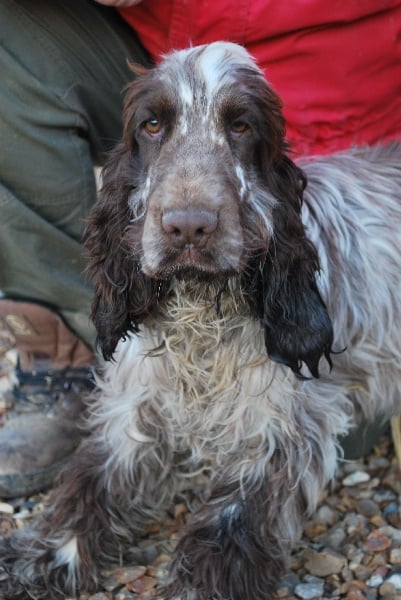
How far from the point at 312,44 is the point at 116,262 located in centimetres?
122

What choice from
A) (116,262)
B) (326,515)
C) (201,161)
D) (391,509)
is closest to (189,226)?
(201,161)

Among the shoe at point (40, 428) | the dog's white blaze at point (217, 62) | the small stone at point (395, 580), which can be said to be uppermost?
the dog's white blaze at point (217, 62)

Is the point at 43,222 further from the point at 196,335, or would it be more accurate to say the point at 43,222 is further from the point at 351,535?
the point at 351,535

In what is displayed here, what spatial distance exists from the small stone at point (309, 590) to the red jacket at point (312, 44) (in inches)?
65.8


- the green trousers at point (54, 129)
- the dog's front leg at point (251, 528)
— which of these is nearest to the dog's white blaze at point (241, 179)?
the dog's front leg at point (251, 528)

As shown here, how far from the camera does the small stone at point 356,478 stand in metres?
3.49

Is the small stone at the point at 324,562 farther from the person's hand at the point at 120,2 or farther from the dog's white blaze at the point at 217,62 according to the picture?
the person's hand at the point at 120,2

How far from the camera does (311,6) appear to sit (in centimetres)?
324

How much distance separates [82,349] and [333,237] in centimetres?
126

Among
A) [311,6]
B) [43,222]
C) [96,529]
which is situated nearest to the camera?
[96,529]

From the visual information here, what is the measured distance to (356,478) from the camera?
11.5 feet

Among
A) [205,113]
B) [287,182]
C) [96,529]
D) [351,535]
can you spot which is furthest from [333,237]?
[96,529]

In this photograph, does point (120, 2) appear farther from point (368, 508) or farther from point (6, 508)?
point (368, 508)

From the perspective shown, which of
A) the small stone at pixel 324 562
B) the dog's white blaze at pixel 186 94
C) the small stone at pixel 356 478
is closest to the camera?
the dog's white blaze at pixel 186 94
